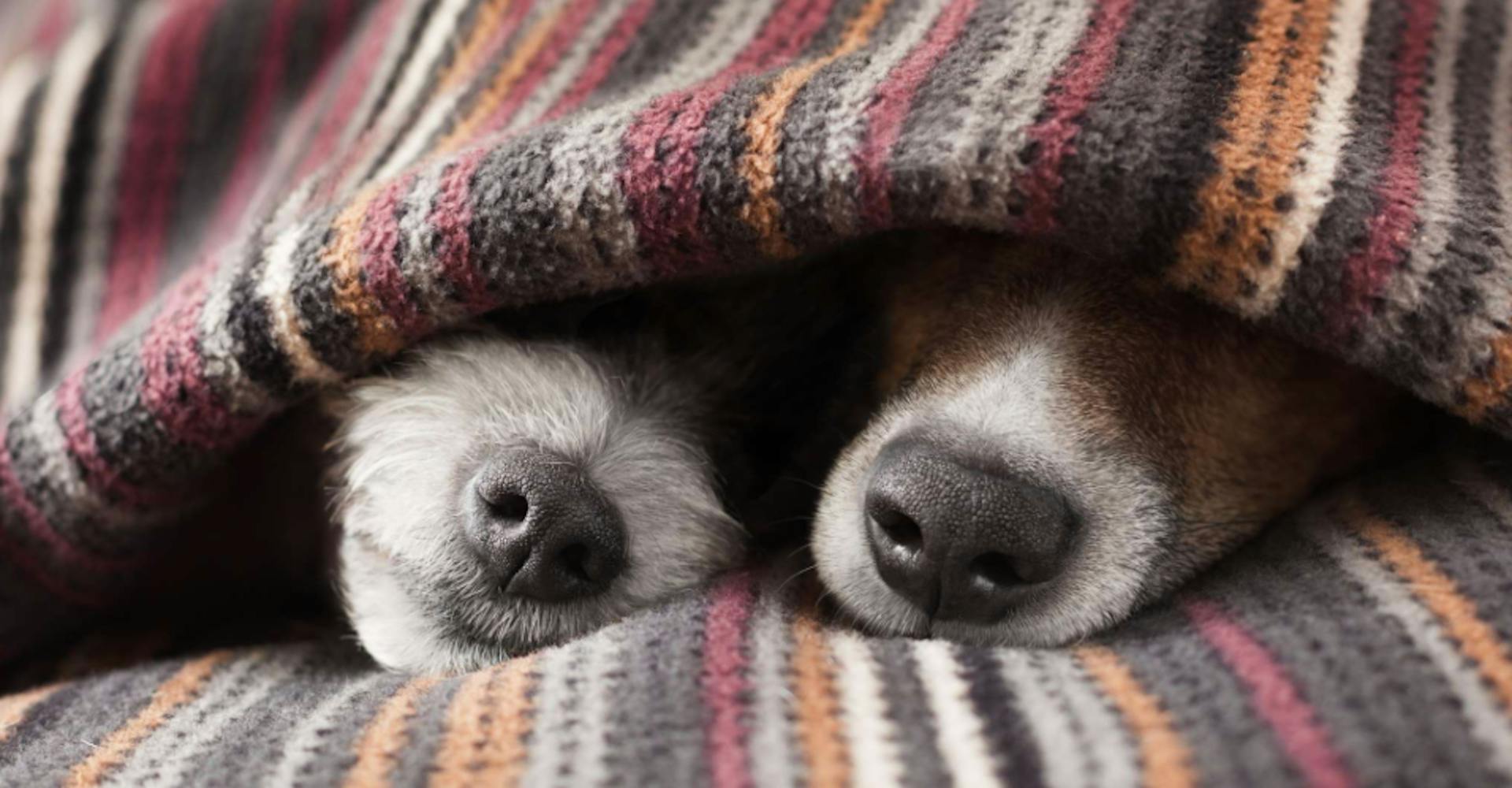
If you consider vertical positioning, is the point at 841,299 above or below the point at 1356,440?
above

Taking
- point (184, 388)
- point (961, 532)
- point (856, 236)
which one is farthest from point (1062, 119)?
point (184, 388)

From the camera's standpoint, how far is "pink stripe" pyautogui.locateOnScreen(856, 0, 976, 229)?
69 centimetres

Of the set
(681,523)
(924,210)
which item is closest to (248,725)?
(681,523)

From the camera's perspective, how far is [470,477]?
82cm

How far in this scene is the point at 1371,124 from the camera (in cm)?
71

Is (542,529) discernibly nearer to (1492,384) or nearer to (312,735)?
(312,735)

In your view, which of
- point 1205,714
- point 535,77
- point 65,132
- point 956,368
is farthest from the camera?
point 65,132

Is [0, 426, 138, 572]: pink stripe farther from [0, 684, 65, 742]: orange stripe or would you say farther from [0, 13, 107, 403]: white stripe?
[0, 13, 107, 403]: white stripe

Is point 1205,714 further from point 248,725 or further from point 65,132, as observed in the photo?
point 65,132

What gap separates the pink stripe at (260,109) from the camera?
1.28 meters

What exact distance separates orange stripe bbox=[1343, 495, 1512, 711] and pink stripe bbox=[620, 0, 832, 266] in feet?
1.39

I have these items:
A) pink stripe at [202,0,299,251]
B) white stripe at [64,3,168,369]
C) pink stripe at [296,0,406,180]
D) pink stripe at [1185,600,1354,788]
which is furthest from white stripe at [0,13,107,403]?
pink stripe at [1185,600,1354,788]

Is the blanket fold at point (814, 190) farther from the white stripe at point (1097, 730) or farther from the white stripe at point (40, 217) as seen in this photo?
the white stripe at point (40, 217)

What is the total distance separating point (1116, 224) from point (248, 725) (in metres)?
0.57
